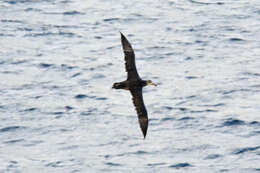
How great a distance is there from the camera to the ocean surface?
89.6ft

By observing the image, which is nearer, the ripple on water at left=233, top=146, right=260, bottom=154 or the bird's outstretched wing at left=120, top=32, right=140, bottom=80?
the bird's outstretched wing at left=120, top=32, right=140, bottom=80

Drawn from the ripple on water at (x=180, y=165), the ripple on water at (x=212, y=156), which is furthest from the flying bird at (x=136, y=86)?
the ripple on water at (x=212, y=156)

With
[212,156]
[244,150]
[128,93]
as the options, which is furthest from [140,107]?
[128,93]

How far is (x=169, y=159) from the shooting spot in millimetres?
26984

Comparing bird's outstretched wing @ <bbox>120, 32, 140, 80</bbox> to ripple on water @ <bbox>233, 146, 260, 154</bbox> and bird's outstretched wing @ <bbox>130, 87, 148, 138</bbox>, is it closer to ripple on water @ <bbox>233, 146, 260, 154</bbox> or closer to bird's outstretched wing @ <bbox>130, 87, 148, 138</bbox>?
bird's outstretched wing @ <bbox>130, 87, 148, 138</bbox>

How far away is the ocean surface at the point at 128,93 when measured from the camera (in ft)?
89.6

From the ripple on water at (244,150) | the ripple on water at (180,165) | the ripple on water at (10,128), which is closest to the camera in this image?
the ripple on water at (180,165)

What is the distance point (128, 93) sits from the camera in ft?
106

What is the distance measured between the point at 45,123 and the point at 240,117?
299 inches

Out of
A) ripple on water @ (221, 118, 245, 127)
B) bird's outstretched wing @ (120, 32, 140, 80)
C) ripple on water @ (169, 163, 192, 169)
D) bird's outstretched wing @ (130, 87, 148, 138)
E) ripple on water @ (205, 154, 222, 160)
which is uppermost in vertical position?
bird's outstretched wing @ (120, 32, 140, 80)

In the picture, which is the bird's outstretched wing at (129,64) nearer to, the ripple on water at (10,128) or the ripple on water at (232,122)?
the ripple on water at (232,122)

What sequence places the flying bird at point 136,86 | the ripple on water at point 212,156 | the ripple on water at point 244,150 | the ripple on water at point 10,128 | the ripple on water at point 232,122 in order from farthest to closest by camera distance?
the ripple on water at point 10,128, the ripple on water at point 232,122, the ripple on water at point 244,150, the ripple on water at point 212,156, the flying bird at point 136,86

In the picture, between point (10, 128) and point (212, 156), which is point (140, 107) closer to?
point (212, 156)

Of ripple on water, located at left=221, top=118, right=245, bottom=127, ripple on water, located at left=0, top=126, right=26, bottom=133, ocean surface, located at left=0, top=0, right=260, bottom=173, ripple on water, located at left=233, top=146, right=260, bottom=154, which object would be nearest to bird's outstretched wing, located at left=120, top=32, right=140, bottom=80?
ocean surface, located at left=0, top=0, right=260, bottom=173
